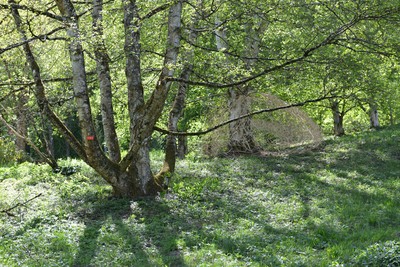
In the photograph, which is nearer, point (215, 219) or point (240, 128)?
point (215, 219)

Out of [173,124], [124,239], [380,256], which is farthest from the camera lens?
[173,124]

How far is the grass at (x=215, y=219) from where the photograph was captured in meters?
8.02

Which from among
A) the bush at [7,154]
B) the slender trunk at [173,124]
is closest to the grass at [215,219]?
the slender trunk at [173,124]

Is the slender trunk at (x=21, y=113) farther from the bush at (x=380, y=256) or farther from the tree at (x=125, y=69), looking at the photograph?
the bush at (x=380, y=256)

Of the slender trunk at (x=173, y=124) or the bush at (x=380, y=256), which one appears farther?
the slender trunk at (x=173, y=124)

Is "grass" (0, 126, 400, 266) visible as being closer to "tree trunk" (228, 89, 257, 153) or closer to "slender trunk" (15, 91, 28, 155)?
"slender trunk" (15, 91, 28, 155)

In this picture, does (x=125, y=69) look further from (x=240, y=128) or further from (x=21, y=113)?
(x=240, y=128)

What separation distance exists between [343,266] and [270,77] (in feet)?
26.2

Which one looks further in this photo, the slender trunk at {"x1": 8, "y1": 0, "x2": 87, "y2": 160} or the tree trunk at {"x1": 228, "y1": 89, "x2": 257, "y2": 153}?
the tree trunk at {"x1": 228, "y1": 89, "x2": 257, "y2": 153}

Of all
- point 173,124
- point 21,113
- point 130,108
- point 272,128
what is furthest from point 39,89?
point 272,128

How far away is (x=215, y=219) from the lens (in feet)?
34.0

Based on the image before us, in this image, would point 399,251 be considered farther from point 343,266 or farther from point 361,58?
point 361,58

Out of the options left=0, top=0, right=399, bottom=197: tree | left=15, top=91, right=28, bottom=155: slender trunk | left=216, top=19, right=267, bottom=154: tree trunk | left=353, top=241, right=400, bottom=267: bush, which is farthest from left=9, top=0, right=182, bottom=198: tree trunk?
left=216, top=19, right=267, bottom=154: tree trunk

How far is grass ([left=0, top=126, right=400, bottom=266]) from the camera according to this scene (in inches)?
316
